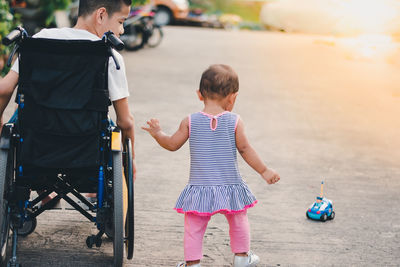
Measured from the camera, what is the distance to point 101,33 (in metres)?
3.96

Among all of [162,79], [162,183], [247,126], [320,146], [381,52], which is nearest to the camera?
[162,183]

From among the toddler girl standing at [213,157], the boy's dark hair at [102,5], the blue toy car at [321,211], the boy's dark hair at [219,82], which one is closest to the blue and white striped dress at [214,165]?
the toddler girl standing at [213,157]

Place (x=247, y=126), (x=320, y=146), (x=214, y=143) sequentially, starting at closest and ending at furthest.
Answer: (x=214, y=143) → (x=320, y=146) → (x=247, y=126)

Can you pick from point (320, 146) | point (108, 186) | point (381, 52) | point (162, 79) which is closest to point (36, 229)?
point (108, 186)

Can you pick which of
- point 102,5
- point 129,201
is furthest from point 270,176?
point 102,5

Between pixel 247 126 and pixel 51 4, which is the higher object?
pixel 51 4

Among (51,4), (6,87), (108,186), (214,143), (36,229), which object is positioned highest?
(51,4)

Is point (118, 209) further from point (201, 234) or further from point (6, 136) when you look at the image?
point (6, 136)

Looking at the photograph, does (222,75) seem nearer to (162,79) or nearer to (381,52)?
(162,79)

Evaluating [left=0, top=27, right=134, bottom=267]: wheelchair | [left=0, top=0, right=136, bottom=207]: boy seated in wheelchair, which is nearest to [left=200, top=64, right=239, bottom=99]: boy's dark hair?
[left=0, top=0, right=136, bottom=207]: boy seated in wheelchair

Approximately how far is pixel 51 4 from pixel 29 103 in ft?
29.0

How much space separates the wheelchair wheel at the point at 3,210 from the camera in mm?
3508

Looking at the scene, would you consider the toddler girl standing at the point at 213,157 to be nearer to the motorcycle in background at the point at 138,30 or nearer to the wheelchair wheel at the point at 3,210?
the wheelchair wheel at the point at 3,210

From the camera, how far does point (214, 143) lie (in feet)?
12.5
